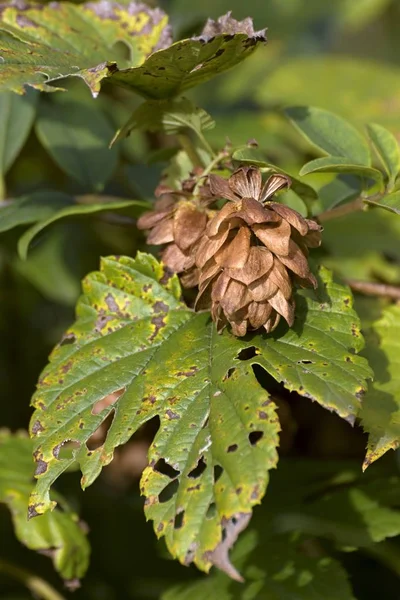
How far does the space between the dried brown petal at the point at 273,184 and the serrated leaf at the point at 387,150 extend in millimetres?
241

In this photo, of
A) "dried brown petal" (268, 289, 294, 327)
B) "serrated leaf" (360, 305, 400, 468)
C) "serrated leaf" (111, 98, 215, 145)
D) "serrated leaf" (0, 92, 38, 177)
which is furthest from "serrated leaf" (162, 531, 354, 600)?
"serrated leaf" (0, 92, 38, 177)

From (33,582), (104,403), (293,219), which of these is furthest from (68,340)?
(33,582)

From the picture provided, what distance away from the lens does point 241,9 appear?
2.74m

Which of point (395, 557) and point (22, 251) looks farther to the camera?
point (395, 557)

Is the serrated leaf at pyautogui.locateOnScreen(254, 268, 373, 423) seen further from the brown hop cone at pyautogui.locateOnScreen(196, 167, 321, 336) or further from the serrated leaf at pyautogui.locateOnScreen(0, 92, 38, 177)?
the serrated leaf at pyautogui.locateOnScreen(0, 92, 38, 177)

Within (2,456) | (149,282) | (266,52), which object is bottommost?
(2,456)

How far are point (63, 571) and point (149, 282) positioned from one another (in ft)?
1.83

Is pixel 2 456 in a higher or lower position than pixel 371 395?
lower

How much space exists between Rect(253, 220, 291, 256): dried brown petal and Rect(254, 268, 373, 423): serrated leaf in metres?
0.15

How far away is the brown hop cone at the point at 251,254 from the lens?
0.99 m

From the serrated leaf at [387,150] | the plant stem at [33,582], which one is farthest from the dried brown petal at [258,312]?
the plant stem at [33,582]

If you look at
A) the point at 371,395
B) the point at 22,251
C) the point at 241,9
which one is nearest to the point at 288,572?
the point at 371,395

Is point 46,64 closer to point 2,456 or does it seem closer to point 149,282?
point 149,282

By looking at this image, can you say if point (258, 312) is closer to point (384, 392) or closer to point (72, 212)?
point (384, 392)
